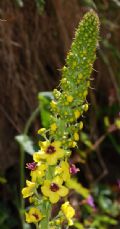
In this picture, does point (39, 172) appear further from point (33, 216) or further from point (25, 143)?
point (25, 143)

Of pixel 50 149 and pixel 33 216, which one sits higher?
pixel 50 149

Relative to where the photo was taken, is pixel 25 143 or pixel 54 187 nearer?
pixel 54 187

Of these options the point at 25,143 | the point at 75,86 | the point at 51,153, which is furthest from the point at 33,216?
the point at 25,143

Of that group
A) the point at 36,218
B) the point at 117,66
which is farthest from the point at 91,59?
the point at 117,66

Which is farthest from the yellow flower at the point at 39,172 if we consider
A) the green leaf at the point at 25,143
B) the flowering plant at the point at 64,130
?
the green leaf at the point at 25,143

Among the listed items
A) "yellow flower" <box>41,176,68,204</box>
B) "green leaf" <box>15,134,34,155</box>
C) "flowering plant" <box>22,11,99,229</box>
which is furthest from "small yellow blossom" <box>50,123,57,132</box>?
"green leaf" <box>15,134,34,155</box>

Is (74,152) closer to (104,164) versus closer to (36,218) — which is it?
(104,164)

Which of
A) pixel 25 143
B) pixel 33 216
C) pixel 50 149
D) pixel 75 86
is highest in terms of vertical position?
pixel 25 143

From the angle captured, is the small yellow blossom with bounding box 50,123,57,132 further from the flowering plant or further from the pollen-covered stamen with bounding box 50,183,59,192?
the pollen-covered stamen with bounding box 50,183,59,192
